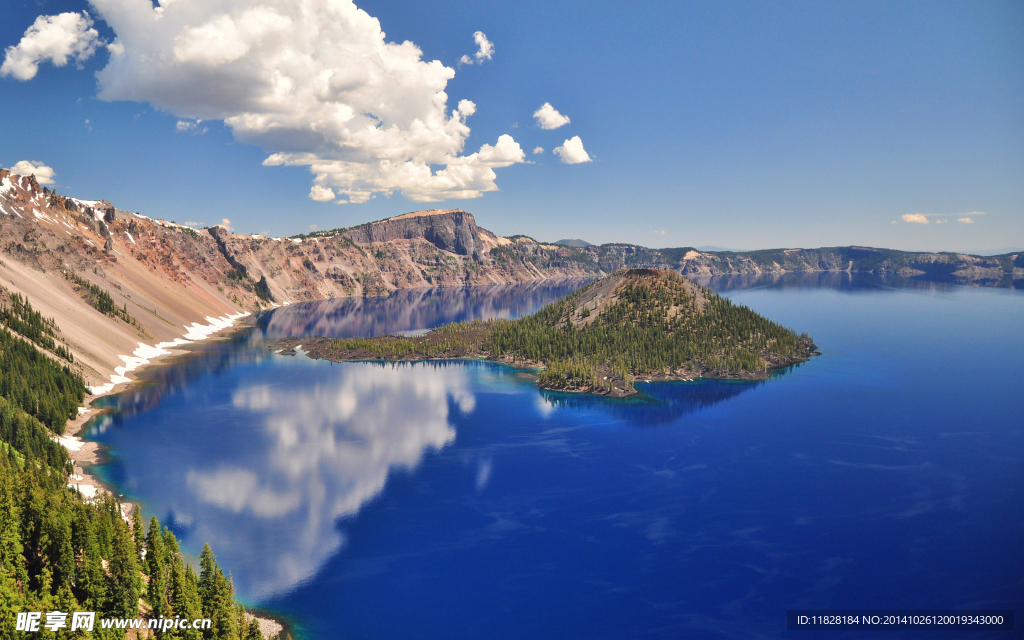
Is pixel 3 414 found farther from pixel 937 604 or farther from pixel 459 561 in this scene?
pixel 937 604

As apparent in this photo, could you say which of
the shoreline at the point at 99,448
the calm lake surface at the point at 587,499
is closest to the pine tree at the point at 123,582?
the shoreline at the point at 99,448

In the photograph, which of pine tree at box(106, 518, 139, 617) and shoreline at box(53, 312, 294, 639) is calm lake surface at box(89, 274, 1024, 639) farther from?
pine tree at box(106, 518, 139, 617)

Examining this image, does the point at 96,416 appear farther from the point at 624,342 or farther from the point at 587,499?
the point at 624,342

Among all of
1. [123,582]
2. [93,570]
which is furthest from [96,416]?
[123,582]

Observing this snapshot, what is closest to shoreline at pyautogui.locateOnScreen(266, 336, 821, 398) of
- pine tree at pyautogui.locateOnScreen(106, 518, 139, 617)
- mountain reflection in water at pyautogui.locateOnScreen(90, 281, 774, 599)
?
mountain reflection in water at pyautogui.locateOnScreen(90, 281, 774, 599)

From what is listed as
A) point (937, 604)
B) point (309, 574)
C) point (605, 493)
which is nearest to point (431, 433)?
point (605, 493)
